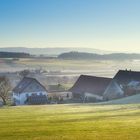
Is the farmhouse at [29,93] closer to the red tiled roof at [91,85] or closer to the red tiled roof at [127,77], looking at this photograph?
the red tiled roof at [91,85]

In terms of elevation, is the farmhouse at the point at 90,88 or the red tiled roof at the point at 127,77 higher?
the red tiled roof at the point at 127,77

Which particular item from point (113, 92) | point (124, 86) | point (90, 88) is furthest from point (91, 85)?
point (124, 86)

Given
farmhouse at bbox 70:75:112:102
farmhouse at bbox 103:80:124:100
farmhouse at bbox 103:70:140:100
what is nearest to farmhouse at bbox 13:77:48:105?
farmhouse at bbox 70:75:112:102

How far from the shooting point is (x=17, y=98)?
92.7 m

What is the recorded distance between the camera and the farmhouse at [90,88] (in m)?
89.6

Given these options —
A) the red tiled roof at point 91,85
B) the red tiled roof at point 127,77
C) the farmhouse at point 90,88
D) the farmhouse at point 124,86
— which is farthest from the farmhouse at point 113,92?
the red tiled roof at point 127,77

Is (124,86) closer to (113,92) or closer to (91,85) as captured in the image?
(113,92)

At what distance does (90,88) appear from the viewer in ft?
308

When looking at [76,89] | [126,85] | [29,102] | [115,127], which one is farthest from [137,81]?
[115,127]

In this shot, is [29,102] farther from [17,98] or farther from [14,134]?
[14,134]

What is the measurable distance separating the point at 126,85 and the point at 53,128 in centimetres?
6214

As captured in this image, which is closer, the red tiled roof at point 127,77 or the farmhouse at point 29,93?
the red tiled roof at point 127,77

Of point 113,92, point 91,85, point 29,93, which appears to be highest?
point 91,85

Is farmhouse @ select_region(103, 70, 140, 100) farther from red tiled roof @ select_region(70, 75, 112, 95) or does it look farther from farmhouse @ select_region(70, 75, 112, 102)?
red tiled roof @ select_region(70, 75, 112, 95)
